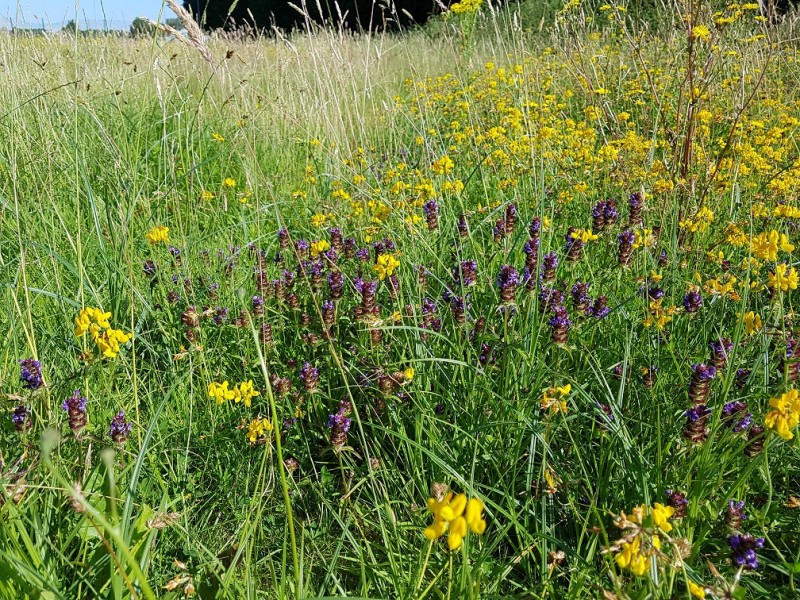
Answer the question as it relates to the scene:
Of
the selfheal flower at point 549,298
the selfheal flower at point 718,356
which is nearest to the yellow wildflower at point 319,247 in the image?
the selfheal flower at point 549,298

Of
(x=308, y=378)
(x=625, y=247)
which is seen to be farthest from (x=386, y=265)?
(x=625, y=247)

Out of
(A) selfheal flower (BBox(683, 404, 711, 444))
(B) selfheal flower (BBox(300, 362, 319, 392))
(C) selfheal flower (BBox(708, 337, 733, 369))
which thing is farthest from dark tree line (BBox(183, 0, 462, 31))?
(A) selfheal flower (BBox(683, 404, 711, 444))

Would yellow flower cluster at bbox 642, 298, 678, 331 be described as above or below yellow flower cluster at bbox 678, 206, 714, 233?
below

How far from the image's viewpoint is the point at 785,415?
3.08 feet

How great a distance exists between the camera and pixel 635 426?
Result: 1.59 meters

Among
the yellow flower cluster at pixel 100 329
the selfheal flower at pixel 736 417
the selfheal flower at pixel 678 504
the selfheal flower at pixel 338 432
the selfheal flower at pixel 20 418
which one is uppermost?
the yellow flower cluster at pixel 100 329

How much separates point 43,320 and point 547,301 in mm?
1689

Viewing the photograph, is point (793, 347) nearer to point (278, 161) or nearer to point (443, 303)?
point (443, 303)

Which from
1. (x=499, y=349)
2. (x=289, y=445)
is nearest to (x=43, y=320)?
(x=289, y=445)

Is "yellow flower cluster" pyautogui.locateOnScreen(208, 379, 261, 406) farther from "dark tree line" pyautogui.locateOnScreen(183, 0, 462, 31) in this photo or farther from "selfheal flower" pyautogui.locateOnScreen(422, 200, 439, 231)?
"dark tree line" pyautogui.locateOnScreen(183, 0, 462, 31)

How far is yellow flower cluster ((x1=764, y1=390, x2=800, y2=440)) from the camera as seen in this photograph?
917 millimetres

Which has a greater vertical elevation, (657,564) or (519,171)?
(519,171)

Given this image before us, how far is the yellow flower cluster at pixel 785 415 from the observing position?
0.92 m

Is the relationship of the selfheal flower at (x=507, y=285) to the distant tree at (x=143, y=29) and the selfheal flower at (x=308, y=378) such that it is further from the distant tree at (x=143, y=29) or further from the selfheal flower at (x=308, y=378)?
the distant tree at (x=143, y=29)
